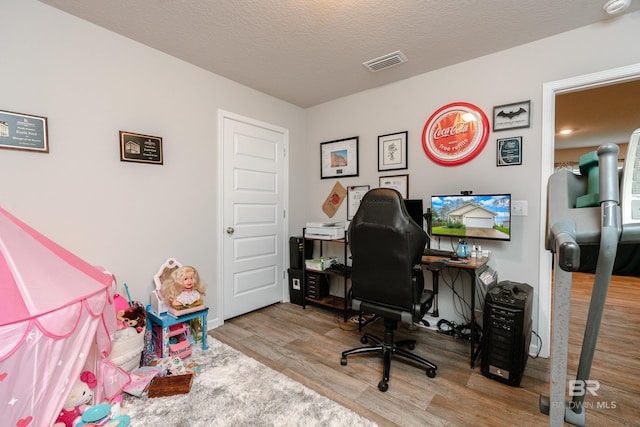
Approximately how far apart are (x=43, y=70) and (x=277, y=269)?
2686mm

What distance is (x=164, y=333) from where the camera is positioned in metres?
2.16

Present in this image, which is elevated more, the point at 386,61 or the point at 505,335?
the point at 386,61

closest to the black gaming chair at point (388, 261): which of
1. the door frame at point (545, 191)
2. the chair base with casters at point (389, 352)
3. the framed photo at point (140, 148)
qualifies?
the chair base with casters at point (389, 352)

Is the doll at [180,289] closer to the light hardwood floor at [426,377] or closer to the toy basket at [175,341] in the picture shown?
the toy basket at [175,341]

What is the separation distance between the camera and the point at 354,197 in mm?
3381

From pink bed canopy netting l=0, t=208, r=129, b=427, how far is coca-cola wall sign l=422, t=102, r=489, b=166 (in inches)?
113

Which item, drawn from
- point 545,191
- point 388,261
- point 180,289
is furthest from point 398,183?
point 180,289

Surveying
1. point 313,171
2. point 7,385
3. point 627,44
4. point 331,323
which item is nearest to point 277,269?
point 331,323

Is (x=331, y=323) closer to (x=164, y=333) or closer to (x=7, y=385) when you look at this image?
(x=164, y=333)

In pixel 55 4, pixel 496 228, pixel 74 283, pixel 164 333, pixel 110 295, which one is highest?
pixel 55 4

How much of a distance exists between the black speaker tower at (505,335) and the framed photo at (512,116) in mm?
1371

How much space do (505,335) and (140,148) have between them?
3098mm

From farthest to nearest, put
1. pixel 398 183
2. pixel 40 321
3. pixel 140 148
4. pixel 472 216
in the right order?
pixel 398 183 < pixel 472 216 < pixel 140 148 < pixel 40 321

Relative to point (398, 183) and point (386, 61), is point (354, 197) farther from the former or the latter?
point (386, 61)
